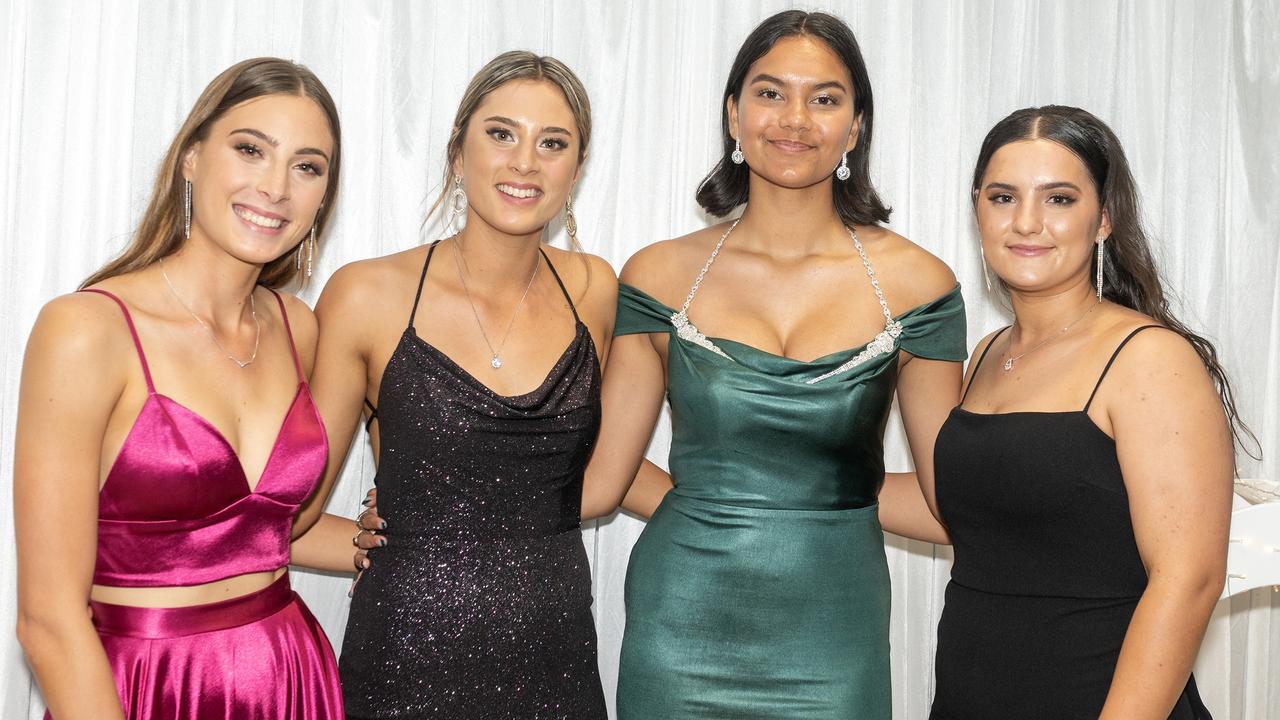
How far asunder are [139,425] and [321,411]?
19.4 inches

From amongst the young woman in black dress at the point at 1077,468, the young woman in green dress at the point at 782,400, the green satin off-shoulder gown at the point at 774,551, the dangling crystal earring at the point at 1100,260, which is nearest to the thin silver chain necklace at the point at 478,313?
the young woman in green dress at the point at 782,400

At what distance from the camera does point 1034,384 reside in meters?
2.00

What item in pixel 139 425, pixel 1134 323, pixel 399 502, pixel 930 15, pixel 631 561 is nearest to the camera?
pixel 139 425

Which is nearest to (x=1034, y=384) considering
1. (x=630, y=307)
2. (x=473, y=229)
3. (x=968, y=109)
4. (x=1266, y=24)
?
(x=630, y=307)

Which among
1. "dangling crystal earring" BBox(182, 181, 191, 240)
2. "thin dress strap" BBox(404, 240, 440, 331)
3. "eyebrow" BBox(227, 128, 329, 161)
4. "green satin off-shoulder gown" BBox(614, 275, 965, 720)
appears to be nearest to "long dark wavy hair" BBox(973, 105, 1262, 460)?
"green satin off-shoulder gown" BBox(614, 275, 965, 720)

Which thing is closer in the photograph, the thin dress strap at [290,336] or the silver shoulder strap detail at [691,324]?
the thin dress strap at [290,336]

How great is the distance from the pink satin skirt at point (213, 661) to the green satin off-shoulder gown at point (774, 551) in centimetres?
72

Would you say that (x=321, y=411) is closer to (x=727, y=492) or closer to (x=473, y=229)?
(x=473, y=229)

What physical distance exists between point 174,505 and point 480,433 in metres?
0.58

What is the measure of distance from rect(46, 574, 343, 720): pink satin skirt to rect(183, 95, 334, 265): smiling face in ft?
1.93

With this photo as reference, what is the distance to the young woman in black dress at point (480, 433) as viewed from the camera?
6.79 feet

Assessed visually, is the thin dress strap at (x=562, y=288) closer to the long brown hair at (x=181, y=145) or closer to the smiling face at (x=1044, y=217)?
the long brown hair at (x=181, y=145)

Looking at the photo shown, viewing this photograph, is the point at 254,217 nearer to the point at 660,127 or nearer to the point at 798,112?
the point at 798,112

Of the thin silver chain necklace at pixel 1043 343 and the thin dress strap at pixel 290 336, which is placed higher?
the thin silver chain necklace at pixel 1043 343
